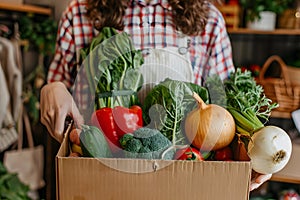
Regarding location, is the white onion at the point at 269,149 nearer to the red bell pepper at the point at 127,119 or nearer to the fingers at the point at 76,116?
the red bell pepper at the point at 127,119

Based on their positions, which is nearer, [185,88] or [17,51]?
[185,88]

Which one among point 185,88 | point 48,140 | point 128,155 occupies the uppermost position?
point 185,88

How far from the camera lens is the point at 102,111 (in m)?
0.79

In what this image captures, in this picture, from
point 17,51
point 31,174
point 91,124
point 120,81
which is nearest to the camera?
point 91,124

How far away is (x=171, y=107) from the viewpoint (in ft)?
2.59

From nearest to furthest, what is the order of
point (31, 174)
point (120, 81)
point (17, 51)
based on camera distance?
point (120, 81) < point (17, 51) < point (31, 174)

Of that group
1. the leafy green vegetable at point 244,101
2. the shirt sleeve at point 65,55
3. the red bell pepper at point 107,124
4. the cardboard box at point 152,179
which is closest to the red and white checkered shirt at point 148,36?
the shirt sleeve at point 65,55

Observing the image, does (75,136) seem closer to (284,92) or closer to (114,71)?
(114,71)

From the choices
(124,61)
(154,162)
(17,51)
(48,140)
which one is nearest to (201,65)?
(124,61)

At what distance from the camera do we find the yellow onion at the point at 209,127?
0.75m

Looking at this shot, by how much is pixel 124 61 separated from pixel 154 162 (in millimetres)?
337

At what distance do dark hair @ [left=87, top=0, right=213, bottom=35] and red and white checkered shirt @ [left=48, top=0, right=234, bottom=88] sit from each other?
0.02 metres

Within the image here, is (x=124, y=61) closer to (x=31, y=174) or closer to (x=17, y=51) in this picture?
(x=17, y=51)

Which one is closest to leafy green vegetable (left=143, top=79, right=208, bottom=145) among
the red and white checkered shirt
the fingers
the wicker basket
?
the fingers
